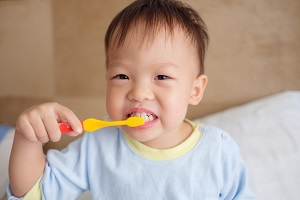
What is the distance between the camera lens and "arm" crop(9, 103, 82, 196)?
49cm

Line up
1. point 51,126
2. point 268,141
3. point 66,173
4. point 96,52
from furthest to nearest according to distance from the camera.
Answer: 1. point 96,52
2. point 268,141
3. point 66,173
4. point 51,126

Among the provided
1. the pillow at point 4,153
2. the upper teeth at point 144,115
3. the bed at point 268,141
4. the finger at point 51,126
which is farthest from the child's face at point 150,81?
the pillow at point 4,153

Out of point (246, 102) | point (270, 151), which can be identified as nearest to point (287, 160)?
point (270, 151)

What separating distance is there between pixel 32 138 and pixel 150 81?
0.71 ft

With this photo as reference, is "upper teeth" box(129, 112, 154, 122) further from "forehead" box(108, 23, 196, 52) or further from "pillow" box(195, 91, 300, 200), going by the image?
"pillow" box(195, 91, 300, 200)

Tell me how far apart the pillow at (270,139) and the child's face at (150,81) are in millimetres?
292

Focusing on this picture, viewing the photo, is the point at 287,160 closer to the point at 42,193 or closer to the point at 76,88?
the point at 42,193

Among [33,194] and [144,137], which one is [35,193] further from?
[144,137]

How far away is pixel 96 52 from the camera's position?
1000mm

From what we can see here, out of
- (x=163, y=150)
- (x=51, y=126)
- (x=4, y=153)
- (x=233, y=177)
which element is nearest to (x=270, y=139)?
(x=233, y=177)

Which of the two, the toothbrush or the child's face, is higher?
the child's face

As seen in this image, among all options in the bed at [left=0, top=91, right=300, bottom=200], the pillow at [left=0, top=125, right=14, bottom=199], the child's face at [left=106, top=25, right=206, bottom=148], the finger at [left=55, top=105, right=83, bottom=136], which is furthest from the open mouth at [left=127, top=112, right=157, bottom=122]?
the pillow at [left=0, top=125, right=14, bottom=199]

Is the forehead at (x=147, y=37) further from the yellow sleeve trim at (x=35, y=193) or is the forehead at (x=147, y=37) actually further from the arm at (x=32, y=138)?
the yellow sleeve trim at (x=35, y=193)

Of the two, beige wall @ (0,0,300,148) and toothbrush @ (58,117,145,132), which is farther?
beige wall @ (0,0,300,148)
